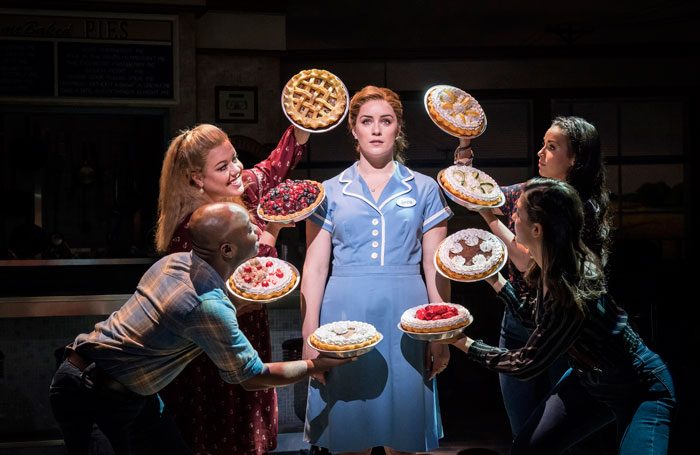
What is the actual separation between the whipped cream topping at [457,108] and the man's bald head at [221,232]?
3.39 feet

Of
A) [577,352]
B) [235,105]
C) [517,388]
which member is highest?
[235,105]

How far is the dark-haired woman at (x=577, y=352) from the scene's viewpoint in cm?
249

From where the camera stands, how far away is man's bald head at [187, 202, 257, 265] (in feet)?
8.16

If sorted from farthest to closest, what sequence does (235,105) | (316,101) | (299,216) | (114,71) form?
1. (235,105)
2. (114,71)
3. (316,101)
4. (299,216)

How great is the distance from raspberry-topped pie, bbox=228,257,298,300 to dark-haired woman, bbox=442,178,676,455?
2.47 feet

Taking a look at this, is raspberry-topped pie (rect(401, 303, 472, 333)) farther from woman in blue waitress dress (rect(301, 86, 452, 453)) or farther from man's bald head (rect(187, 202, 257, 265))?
man's bald head (rect(187, 202, 257, 265))

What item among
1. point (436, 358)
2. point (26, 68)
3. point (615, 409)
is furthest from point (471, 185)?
point (26, 68)

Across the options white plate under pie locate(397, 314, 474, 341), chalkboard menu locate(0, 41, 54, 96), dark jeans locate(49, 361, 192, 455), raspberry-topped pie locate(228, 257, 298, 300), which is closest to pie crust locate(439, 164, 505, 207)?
white plate under pie locate(397, 314, 474, 341)

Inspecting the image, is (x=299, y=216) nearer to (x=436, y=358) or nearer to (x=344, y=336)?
(x=344, y=336)

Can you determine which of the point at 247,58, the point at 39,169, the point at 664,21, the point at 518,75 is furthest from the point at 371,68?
the point at 39,169

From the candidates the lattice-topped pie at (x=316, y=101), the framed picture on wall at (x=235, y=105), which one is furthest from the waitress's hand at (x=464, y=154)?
the framed picture on wall at (x=235, y=105)

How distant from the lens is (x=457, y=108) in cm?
325

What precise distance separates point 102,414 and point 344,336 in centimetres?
79

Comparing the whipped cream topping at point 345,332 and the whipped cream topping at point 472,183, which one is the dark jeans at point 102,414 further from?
the whipped cream topping at point 472,183
